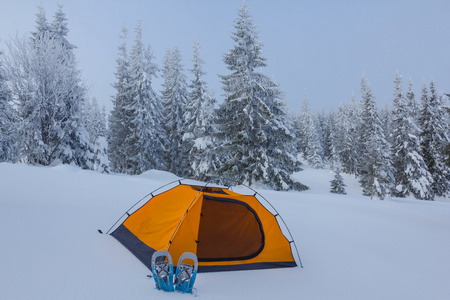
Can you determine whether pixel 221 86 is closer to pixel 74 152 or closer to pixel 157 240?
pixel 74 152

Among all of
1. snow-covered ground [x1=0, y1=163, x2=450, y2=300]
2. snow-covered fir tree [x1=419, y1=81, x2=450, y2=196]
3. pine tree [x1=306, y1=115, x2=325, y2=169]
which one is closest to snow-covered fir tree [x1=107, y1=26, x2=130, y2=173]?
snow-covered ground [x1=0, y1=163, x2=450, y2=300]

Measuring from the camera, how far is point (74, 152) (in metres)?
15.4

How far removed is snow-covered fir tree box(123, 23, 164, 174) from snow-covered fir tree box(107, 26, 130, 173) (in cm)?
46

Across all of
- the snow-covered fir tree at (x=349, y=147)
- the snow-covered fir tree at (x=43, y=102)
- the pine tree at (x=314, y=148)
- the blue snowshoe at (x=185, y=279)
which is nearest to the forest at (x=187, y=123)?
the snow-covered fir tree at (x=43, y=102)

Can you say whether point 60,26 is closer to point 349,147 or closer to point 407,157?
point 407,157

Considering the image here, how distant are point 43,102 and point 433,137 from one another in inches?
1426

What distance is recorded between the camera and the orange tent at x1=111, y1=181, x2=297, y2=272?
444cm

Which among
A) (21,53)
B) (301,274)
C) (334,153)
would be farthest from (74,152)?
(334,153)

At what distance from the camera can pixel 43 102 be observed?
44.5 feet

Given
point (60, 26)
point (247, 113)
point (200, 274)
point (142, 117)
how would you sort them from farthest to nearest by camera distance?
point (142, 117) < point (60, 26) < point (247, 113) < point (200, 274)

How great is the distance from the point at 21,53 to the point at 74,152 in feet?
18.6

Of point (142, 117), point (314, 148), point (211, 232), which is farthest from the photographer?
point (314, 148)

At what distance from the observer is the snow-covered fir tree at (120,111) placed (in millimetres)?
28000

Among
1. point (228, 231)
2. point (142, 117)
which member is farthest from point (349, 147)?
point (228, 231)
